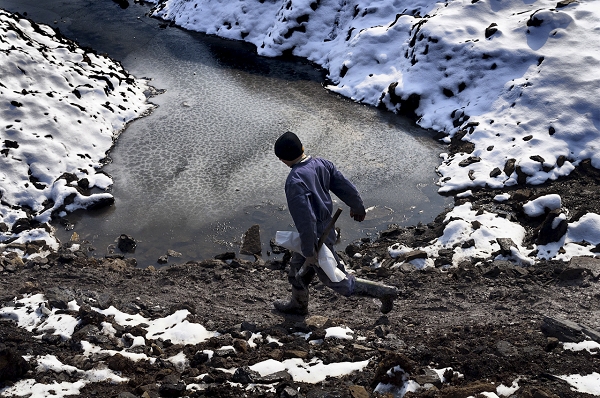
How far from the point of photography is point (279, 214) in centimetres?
943

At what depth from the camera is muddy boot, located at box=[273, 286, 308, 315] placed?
19.8 feet

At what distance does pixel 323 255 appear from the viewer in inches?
212

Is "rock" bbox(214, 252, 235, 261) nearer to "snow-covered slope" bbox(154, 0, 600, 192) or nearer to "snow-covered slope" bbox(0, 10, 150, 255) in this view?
"snow-covered slope" bbox(0, 10, 150, 255)

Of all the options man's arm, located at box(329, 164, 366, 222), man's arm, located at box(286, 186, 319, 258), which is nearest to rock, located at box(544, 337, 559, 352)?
man's arm, located at box(329, 164, 366, 222)

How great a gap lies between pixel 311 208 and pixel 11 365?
265cm

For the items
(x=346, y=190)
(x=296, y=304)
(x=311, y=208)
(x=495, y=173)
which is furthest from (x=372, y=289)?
(x=495, y=173)

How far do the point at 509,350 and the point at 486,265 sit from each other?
286 cm

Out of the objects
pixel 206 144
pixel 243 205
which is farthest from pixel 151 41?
pixel 243 205

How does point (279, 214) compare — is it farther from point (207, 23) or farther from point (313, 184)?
point (207, 23)

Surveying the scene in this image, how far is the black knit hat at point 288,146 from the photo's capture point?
5301mm

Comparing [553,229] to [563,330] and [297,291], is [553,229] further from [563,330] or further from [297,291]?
[297,291]

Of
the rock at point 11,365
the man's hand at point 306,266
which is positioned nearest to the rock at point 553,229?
the man's hand at point 306,266

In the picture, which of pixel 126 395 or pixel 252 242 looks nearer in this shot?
pixel 126 395

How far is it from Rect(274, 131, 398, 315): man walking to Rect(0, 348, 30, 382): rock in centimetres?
241
